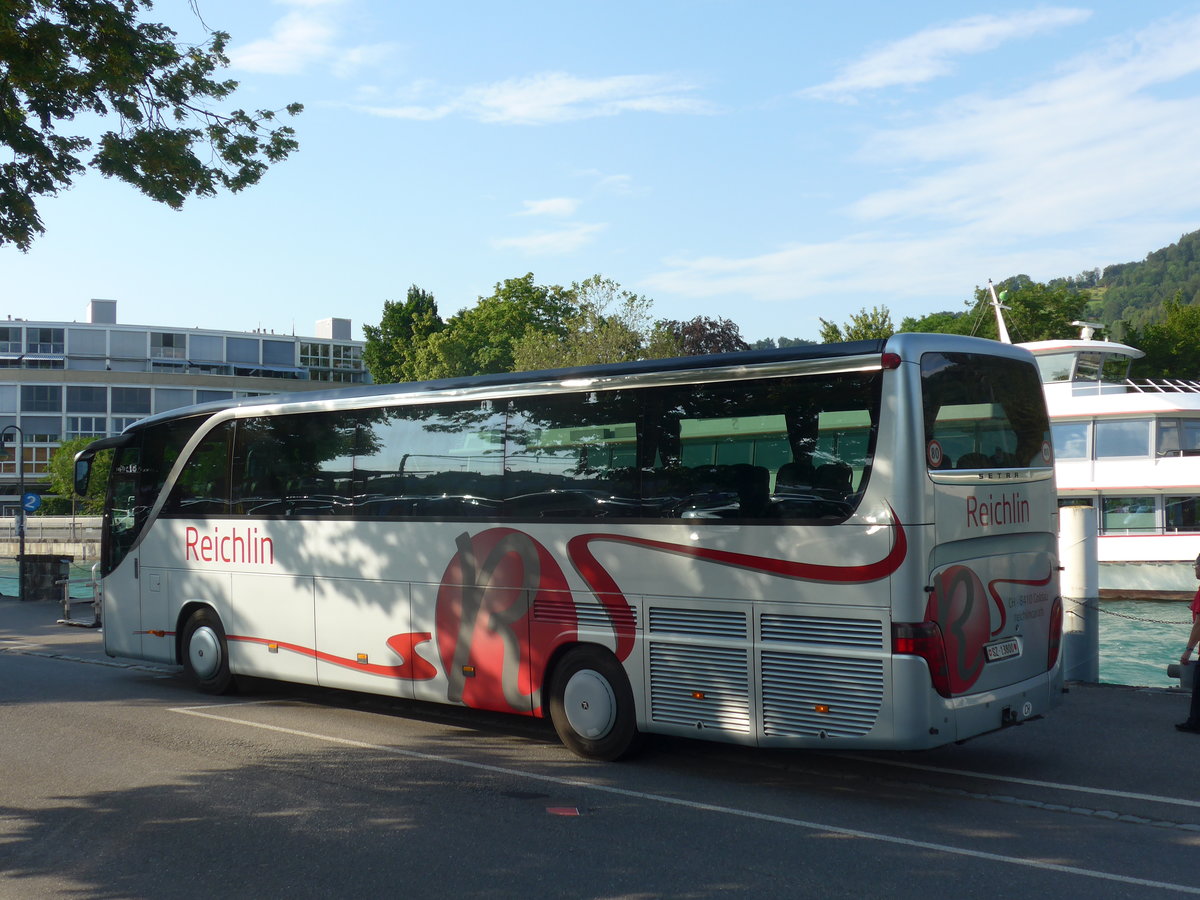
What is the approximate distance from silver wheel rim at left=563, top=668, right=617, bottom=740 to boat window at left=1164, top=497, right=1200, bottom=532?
25.8m

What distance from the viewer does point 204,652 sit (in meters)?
13.1

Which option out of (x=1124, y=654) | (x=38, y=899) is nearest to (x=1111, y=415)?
(x=1124, y=654)

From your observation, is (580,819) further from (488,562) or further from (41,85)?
(41,85)

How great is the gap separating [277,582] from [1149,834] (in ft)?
28.1

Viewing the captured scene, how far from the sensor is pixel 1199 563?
1038 centimetres

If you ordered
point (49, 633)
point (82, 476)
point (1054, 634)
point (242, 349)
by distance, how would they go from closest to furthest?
point (1054, 634) → point (82, 476) → point (49, 633) → point (242, 349)

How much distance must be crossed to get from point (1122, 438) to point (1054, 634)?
24356mm

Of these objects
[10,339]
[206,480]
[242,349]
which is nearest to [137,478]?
[206,480]

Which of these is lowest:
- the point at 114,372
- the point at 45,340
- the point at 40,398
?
the point at 40,398

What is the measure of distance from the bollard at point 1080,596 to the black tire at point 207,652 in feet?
30.8

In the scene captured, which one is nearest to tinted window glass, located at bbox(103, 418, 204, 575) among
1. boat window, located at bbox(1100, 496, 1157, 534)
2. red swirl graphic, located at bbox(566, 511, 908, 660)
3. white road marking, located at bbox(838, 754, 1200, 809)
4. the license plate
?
red swirl graphic, located at bbox(566, 511, 908, 660)

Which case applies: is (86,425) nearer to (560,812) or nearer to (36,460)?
(36,460)

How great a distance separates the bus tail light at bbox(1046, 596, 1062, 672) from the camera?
9.02m

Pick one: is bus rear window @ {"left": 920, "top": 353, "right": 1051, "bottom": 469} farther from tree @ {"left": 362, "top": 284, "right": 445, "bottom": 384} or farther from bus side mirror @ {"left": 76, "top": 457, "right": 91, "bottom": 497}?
tree @ {"left": 362, "top": 284, "right": 445, "bottom": 384}
